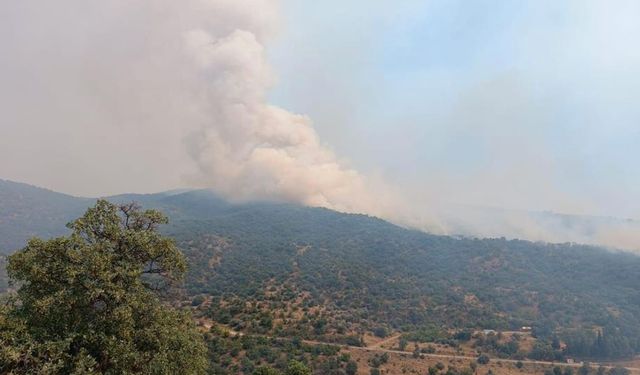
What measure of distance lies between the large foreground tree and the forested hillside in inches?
1727

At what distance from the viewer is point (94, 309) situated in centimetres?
1644

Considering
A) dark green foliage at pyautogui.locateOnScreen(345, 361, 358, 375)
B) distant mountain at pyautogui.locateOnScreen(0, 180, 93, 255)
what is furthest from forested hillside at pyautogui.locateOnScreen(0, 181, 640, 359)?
dark green foliage at pyautogui.locateOnScreen(345, 361, 358, 375)

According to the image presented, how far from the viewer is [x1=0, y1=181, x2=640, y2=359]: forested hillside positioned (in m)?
69.7

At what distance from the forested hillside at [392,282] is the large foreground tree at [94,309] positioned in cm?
4387

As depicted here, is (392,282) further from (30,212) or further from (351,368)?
(30,212)

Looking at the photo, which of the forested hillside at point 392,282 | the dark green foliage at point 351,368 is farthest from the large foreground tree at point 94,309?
the forested hillside at point 392,282

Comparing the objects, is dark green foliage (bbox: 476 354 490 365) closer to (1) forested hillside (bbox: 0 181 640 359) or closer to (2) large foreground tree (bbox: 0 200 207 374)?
(1) forested hillside (bbox: 0 181 640 359)

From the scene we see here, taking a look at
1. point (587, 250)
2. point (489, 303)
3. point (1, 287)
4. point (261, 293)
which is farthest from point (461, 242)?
point (1, 287)

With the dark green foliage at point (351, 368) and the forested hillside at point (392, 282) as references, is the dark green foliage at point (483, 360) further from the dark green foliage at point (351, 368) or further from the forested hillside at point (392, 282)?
the dark green foliage at point (351, 368)

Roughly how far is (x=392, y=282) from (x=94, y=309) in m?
86.7

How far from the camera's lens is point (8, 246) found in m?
115

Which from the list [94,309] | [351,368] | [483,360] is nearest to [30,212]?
[351,368]

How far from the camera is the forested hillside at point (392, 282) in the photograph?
69656 millimetres

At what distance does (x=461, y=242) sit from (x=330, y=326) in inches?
3401
